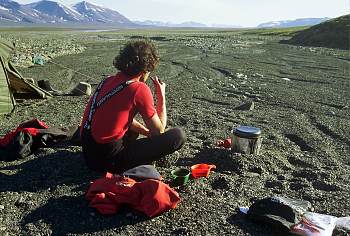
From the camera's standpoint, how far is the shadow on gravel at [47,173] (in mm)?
6031

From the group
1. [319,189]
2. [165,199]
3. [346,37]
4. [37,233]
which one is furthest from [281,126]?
[346,37]

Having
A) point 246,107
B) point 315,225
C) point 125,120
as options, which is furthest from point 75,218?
point 246,107

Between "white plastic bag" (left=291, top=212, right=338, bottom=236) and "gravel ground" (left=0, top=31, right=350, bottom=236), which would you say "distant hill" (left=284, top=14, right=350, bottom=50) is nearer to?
"gravel ground" (left=0, top=31, right=350, bottom=236)

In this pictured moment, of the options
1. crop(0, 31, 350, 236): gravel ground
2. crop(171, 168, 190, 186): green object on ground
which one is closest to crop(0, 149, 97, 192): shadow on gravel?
crop(0, 31, 350, 236): gravel ground

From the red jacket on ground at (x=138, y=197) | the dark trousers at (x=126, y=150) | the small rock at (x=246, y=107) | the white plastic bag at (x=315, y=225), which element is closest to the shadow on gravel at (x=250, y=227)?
the white plastic bag at (x=315, y=225)

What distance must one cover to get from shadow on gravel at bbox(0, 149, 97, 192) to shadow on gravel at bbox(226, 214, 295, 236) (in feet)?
6.45

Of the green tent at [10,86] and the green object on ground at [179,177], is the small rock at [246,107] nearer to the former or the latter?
the green tent at [10,86]

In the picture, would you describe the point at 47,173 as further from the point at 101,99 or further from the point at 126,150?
the point at 101,99

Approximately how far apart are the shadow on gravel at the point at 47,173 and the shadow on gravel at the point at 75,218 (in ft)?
1.89

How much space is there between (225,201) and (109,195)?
4.58 feet

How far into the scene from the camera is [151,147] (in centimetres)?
611

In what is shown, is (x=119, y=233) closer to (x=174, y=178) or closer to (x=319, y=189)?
(x=174, y=178)

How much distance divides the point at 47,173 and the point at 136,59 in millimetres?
2047

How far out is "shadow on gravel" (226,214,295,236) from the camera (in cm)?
491
